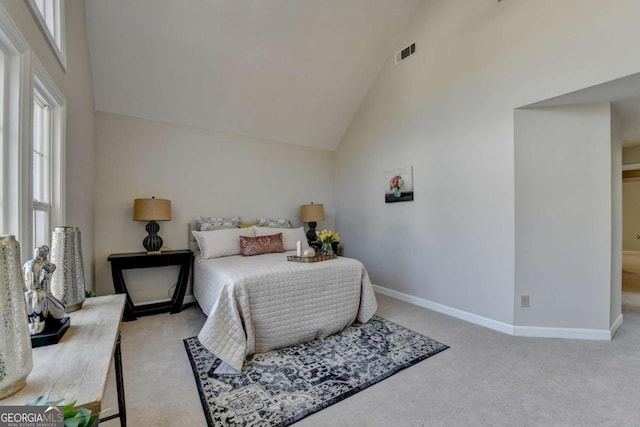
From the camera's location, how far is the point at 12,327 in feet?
2.41

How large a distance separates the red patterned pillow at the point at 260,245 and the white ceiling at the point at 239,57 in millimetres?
→ 1697

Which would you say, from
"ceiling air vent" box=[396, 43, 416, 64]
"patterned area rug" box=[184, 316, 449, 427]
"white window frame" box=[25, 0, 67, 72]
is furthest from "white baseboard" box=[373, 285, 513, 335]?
"white window frame" box=[25, 0, 67, 72]

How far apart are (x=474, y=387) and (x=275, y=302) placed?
61.3 inches

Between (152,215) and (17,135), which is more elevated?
(17,135)

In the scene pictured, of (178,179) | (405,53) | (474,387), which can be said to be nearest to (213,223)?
(178,179)

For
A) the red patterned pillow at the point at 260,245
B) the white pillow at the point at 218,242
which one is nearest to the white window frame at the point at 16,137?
the white pillow at the point at 218,242

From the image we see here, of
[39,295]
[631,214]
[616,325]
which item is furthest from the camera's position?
[631,214]

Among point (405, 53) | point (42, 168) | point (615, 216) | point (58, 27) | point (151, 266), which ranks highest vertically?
point (405, 53)

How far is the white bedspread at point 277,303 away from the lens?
218 centimetres

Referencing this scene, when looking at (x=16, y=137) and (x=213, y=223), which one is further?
(x=213, y=223)

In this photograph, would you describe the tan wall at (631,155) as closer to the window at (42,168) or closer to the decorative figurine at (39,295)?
the decorative figurine at (39,295)

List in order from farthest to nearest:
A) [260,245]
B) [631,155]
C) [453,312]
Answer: [631,155] → [260,245] → [453,312]

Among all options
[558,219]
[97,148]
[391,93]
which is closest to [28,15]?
[97,148]

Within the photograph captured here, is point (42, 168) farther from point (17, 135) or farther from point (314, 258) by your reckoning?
point (314, 258)
